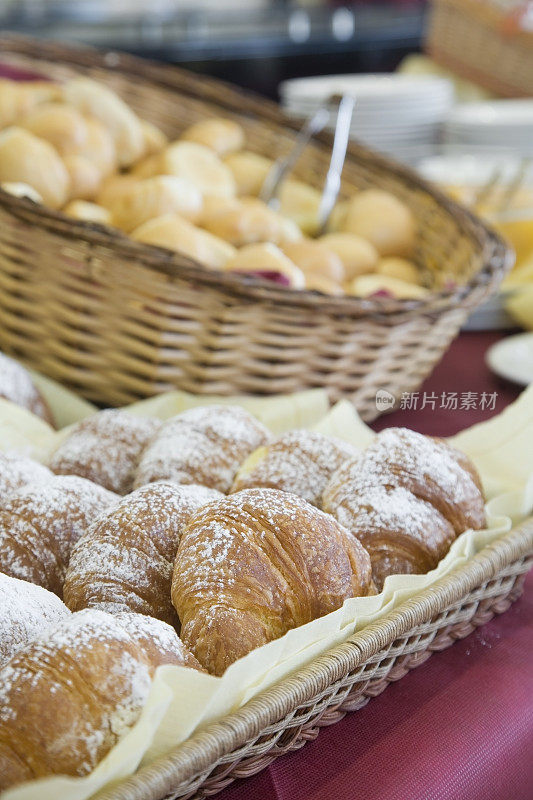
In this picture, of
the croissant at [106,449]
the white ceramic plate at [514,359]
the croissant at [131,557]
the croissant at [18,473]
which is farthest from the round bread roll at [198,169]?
the croissant at [131,557]

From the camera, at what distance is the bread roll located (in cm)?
171

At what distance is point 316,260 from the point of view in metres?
1.40

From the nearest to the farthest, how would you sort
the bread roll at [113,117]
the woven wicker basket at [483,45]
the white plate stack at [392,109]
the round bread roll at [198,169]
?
the round bread roll at [198,169] → the bread roll at [113,117] → the white plate stack at [392,109] → the woven wicker basket at [483,45]

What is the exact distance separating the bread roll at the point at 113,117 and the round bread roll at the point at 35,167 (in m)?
0.25

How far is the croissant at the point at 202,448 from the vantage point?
88 cm

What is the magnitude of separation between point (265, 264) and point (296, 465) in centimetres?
47

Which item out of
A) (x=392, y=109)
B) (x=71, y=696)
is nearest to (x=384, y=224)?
(x=392, y=109)

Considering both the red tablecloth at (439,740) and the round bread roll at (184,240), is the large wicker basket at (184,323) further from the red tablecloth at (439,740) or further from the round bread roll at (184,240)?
the red tablecloth at (439,740)

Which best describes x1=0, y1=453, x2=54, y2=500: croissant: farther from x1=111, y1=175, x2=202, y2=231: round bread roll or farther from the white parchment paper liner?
x1=111, y1=175, x2=202, y2=231: round bread roll

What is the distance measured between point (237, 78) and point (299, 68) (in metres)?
0.29

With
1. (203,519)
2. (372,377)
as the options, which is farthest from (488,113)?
(203,519)

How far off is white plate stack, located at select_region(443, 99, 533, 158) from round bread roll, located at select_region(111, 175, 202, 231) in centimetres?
94

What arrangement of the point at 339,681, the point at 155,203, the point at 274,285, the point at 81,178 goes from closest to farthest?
the point at 339,681 < the point at 274,285 < the point at 155,203 < the point at 81,178

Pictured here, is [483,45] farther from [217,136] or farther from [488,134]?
[217,136]
